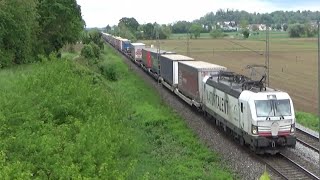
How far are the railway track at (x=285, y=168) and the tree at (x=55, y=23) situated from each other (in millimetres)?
42670

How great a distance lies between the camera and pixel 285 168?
20.7 metres

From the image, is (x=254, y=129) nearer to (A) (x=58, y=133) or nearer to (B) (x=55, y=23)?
(A) (x=58, y=133)

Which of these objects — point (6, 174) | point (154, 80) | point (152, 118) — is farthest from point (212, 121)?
point (154, 80)

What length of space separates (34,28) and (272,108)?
39407 millimetres

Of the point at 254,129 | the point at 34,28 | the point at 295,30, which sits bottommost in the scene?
the point at 254,129

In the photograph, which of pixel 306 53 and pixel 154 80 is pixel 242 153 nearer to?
pixel 154 80

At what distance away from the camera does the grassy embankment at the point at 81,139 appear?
47.1ft

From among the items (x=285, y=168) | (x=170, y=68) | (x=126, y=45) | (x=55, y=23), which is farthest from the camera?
(x=126, y=45)

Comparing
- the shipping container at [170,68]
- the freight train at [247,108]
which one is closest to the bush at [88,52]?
the shipping container at [170,68]

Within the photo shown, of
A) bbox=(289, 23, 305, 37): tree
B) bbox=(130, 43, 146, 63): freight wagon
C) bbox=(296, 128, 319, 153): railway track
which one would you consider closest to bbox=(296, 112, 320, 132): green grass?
bbox=(296, 128, 319, 153): railway track

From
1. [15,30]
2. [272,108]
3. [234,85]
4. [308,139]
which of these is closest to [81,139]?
[272,108]

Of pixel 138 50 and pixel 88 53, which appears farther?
pixel 138 50

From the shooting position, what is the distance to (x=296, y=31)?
424 feet

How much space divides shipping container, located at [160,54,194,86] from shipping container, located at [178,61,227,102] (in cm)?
255
